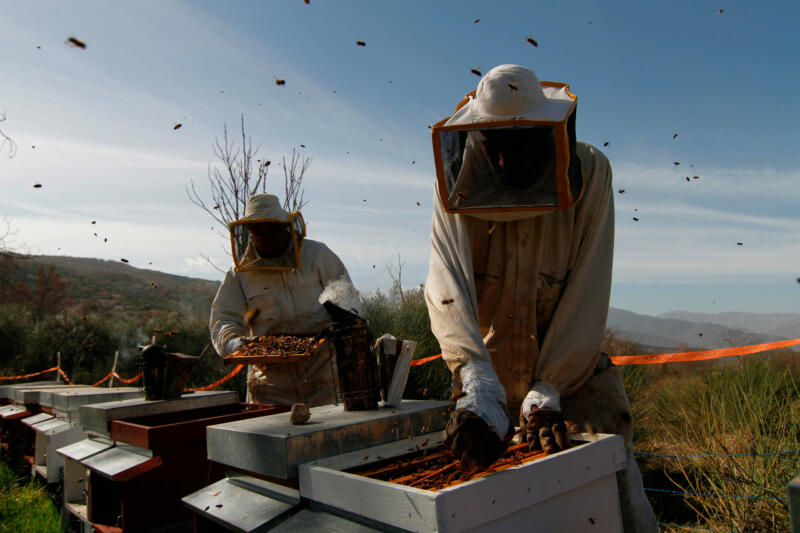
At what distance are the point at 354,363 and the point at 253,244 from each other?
3083 mm

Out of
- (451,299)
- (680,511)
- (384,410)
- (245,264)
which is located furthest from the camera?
(245,264)

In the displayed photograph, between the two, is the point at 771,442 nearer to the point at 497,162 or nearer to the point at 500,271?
the point at 500,271

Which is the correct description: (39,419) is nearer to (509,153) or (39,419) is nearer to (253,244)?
(253,244)

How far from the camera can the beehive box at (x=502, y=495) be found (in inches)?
44.5

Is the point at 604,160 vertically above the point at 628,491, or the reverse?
the point at 604,160

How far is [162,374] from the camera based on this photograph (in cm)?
348

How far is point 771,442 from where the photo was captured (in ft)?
12.4

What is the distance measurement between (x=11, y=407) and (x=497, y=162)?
23.3ft

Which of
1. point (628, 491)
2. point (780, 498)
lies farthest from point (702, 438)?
point (628, 491)

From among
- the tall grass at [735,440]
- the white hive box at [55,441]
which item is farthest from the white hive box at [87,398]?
the tall grass at [735,440]

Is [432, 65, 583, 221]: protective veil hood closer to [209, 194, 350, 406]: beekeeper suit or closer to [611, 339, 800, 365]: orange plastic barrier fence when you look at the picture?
[611, 339, 800, 365]: orange plastic barrier fence

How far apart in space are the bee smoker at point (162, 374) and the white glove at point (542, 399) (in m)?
2.41

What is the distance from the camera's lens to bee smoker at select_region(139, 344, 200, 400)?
3461mm

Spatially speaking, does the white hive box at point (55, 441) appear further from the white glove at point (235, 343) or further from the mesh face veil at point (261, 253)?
the mesh face veil at point (261, 253)
